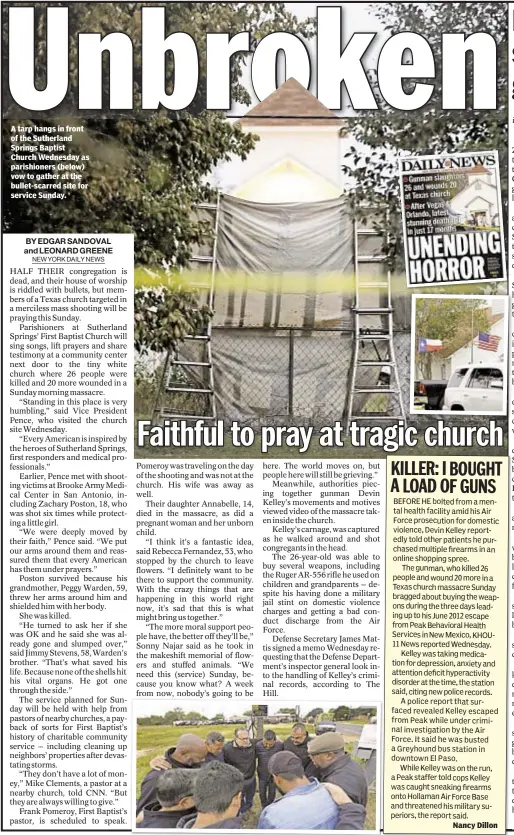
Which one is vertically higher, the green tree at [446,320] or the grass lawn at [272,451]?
the green tree at [446,320]

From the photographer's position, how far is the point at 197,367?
10.4 ft

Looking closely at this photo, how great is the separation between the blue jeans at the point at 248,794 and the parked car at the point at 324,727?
0.26 meters

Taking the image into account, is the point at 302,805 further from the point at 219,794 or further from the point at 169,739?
the point at 169,739

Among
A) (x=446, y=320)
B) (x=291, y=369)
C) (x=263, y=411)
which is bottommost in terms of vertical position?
(x=263, y=411)

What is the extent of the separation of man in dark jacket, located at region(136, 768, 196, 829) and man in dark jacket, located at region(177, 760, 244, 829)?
0.03 meters

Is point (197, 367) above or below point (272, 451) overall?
above

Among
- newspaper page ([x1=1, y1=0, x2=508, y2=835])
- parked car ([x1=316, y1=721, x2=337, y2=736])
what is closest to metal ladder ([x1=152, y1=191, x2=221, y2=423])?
newspaper page ([x1=1, y1=0, x2=508, y2=835])

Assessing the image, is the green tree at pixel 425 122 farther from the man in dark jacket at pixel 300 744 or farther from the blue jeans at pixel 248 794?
the blue jeans at pixel 248 794

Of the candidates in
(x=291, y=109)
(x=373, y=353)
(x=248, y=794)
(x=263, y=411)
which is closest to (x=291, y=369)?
(x=263, y=411)

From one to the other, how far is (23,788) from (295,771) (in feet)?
2.95

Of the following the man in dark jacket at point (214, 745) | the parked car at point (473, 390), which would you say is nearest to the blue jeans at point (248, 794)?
the man in dark jacket at point (214, 745)

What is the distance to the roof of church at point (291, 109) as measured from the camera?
3.14 m

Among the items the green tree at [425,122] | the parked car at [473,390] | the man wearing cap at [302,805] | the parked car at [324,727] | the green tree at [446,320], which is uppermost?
the green tree at [425,122]

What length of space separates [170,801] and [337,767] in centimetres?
56
